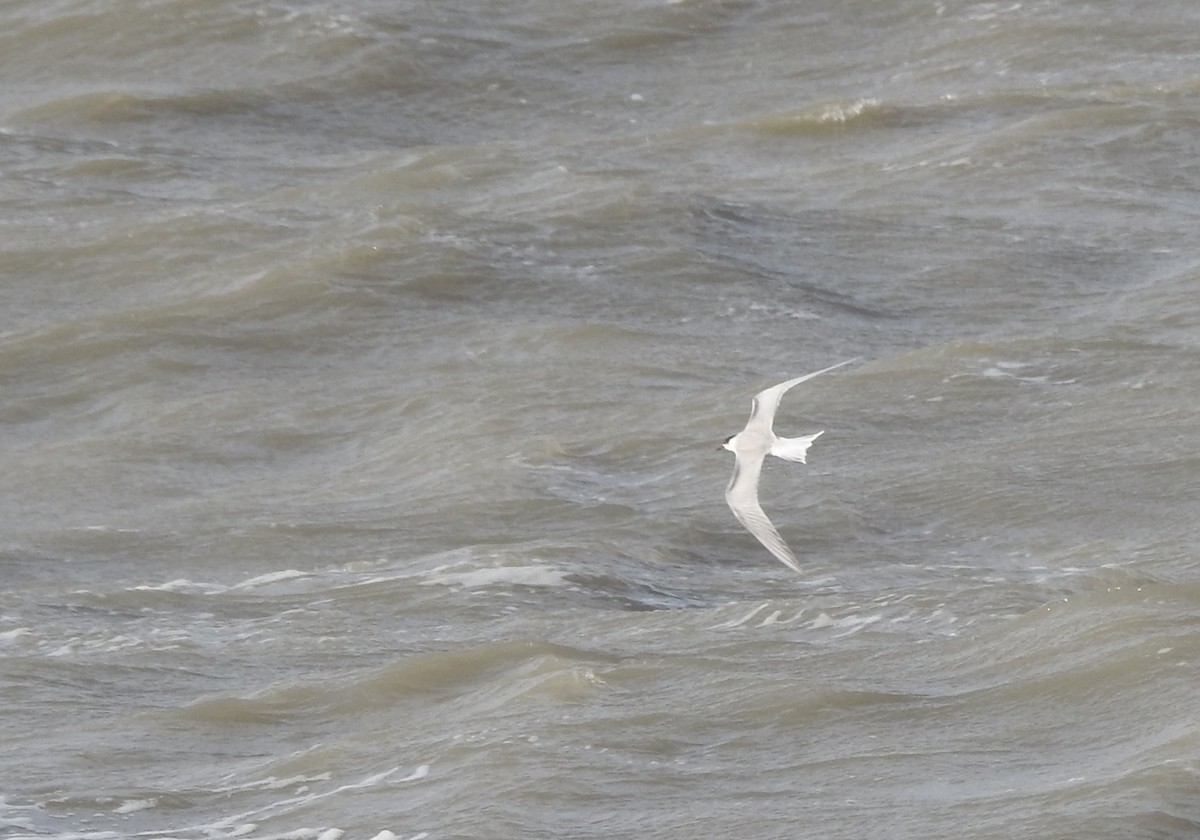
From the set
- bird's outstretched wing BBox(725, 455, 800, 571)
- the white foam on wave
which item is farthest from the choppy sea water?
bird's outstretched wing BBox(725, 455, 800, 571)

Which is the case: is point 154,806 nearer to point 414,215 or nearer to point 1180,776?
point 1180,776

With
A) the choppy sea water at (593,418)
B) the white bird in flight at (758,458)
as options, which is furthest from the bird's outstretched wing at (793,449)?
the choppy sea water at (593,418)

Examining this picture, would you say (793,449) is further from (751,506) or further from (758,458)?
(758,458)

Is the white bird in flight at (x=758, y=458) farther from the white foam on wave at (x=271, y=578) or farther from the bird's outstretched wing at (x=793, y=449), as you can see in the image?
the white foam on wave at (x=271, y=578)

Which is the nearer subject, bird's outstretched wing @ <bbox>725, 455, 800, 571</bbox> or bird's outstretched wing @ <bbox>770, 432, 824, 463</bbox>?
bird's outstretched wing @ <bbox>725, 455, 800, 571</bbox>

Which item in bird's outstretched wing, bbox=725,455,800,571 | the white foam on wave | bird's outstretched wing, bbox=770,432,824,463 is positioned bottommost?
the white foam on wave

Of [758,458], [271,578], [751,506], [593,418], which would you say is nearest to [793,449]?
[751,506]

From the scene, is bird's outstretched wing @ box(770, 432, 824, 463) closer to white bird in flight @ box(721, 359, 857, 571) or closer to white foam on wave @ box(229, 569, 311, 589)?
white bird in flight @ box(721, 359, 857, 571)

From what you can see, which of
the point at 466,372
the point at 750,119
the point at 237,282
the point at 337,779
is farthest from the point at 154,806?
the point at 750,119
